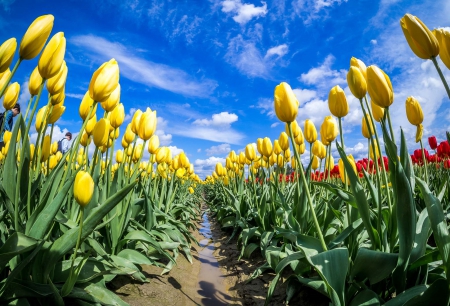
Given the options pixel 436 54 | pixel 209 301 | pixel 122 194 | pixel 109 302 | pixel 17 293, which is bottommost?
pixel 209 301

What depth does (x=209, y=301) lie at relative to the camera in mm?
2668

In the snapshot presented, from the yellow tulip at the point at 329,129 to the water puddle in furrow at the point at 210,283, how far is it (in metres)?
1.71

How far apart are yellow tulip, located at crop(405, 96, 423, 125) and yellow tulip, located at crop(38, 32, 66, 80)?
2.28m

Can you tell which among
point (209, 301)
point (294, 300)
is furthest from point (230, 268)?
point (294, 300)

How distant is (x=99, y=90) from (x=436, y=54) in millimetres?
1755

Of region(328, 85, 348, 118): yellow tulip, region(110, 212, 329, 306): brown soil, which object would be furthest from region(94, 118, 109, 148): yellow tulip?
region(328, 85, 348, 118): yellow tulip

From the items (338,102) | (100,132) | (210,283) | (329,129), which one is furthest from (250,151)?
(100,132)

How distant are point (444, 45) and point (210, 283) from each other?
2.93 meters

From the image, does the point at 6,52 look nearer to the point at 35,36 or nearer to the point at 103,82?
the point at 35,36

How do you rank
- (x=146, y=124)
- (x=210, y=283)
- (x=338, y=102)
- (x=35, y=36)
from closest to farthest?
(x=35, y=36)
(x=338, y=102)
(x=146, y=124)
(x=210, y=283)

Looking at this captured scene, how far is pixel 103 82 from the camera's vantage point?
179cm

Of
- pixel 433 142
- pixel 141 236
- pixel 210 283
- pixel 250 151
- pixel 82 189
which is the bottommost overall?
pixel 210 283

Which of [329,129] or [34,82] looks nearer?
[34,82]

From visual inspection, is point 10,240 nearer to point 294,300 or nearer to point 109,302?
point 109,302
